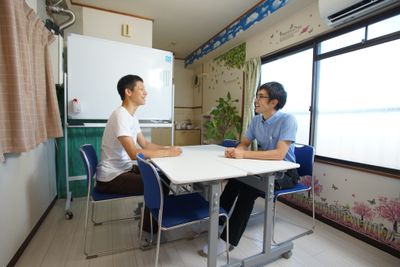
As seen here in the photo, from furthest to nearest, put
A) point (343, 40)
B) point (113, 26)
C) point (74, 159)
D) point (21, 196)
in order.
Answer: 1. point (113, 26)
2. point (74, 159)
3. point (343, 40)
4. point (21, 196)

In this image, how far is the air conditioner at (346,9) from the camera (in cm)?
170

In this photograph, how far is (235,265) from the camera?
141cm

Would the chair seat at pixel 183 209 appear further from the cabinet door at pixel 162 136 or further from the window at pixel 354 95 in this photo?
the cabinet door at pixel 162 136

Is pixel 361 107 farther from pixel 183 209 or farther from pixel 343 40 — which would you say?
pixel 183 209

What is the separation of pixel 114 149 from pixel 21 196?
0.79 meters

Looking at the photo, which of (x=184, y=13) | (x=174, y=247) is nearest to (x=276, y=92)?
(x=174, y=247)

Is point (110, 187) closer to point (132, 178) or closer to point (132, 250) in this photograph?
point (132, 178)

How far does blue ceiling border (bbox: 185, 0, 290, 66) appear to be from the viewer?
2541mm

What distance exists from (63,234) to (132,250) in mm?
697

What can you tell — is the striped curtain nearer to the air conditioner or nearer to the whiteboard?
the whiteboard

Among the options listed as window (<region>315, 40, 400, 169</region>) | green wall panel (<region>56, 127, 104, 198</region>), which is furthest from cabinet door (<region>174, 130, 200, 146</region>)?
window (<region>315, 40, 400, 169</region>)

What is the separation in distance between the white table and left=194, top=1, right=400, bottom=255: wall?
0.81 m

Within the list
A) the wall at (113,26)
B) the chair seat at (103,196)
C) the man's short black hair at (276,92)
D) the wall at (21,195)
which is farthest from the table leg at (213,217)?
the wall at (113,26)

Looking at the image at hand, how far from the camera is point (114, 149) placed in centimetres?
165
